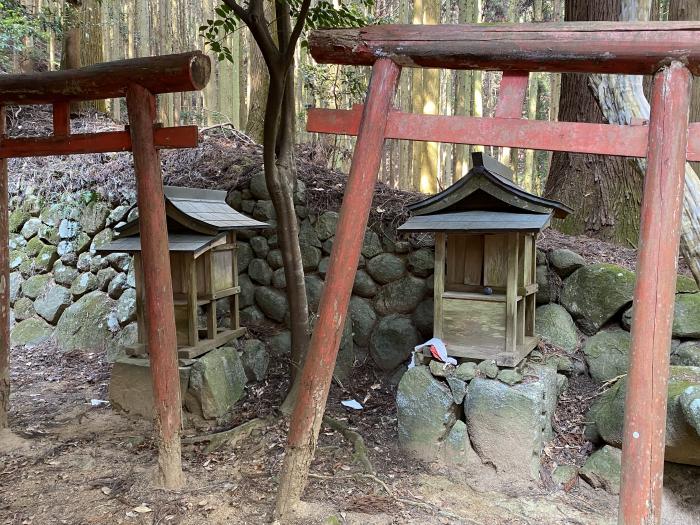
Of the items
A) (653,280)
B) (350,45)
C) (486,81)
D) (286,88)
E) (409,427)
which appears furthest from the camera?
(486,81)

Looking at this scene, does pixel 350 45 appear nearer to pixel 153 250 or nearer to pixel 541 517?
pixel 153 250

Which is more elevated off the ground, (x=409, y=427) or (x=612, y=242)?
(x=612, y=242)

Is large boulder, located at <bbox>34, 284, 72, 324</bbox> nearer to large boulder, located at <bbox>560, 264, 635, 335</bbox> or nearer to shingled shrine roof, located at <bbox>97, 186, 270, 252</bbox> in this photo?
shingled shrine roof, located at <bbox>97, 186, 270, 252</bbox>

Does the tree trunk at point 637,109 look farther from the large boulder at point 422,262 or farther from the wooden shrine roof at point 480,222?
the large boulder at point 422,262

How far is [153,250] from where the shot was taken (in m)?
3.19

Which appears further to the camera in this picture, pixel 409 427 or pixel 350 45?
pixel 409 427

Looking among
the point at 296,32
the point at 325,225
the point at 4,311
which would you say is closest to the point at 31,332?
the point at 4,311

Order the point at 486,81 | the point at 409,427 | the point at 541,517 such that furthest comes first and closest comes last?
the point at 486,81
the point at 409,427
the point at 541,517

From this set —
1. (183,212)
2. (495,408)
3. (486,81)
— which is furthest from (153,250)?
(486,81)

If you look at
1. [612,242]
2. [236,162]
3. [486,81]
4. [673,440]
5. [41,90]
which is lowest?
[673,440]

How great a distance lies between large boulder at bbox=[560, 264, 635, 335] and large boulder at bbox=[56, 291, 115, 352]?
4.90 metres

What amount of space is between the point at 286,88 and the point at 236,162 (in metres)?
1.75

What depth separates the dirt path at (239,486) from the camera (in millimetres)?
2994

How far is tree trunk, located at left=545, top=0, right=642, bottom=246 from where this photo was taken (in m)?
5.58
